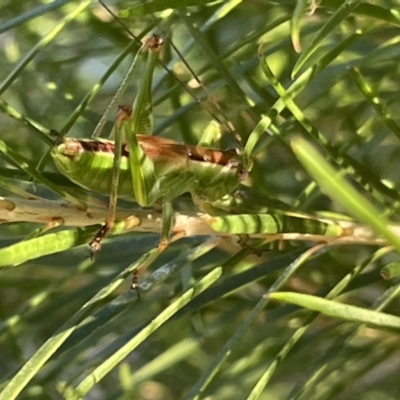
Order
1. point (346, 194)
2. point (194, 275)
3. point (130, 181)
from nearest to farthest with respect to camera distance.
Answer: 1. point (346, 194)
2. point (130, 181)
3. point (194, 275)

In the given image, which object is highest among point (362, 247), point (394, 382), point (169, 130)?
point (169, 130)

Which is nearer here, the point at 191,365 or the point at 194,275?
the point at 194,275

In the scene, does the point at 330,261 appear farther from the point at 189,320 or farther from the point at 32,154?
the point at 32,154

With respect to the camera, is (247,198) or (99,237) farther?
(247,198)

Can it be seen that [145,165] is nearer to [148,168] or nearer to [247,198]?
[148,168]

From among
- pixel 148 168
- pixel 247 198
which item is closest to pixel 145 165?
pixel 148 168

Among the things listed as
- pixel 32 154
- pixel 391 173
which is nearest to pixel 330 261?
pixel 391 173
